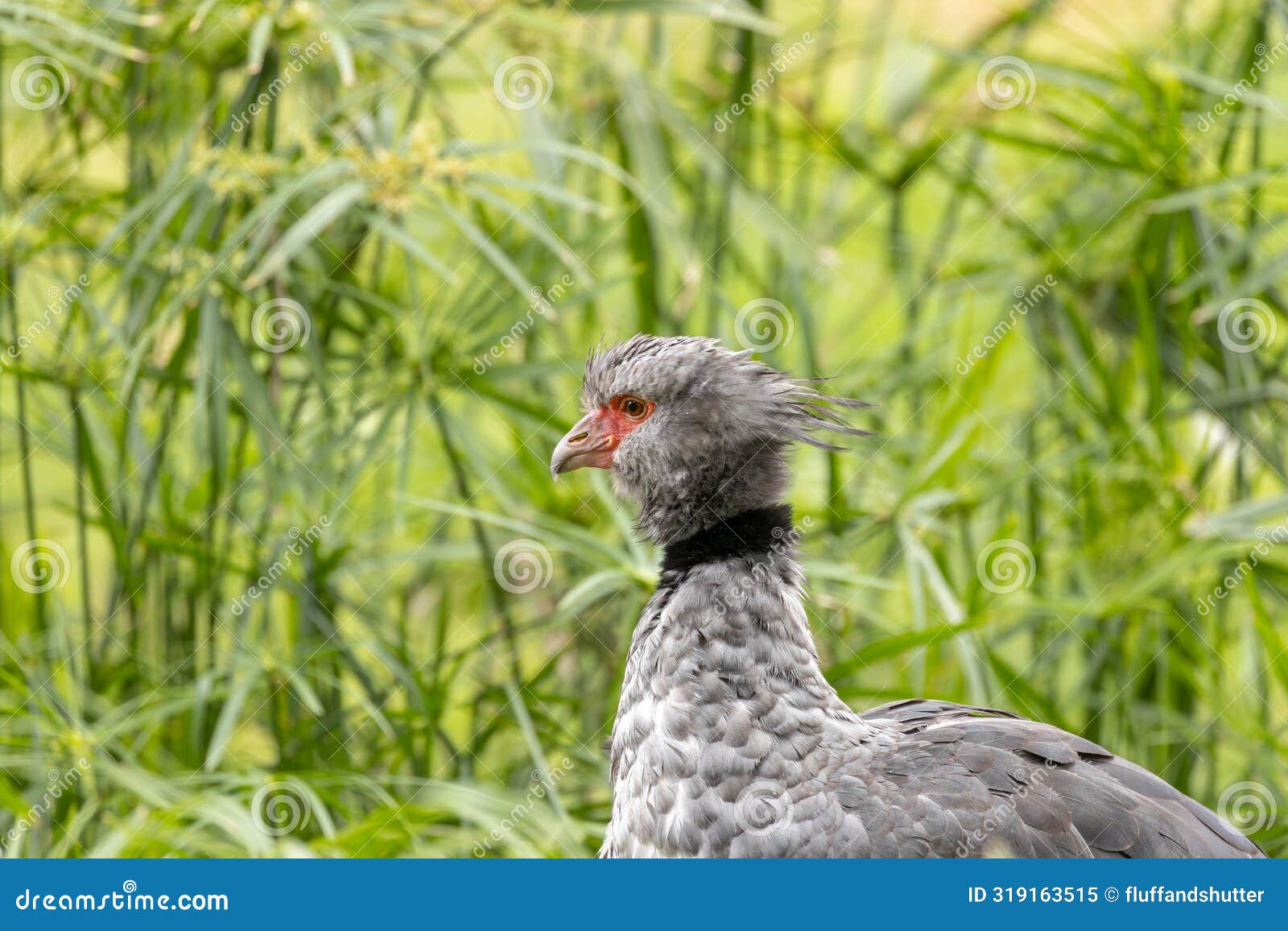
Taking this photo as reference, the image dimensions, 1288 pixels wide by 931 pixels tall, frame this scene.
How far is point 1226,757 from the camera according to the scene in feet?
9.80

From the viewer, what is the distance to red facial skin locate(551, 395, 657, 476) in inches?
71.7

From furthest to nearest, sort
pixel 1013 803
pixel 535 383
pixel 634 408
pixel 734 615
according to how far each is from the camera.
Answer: pixel 535 383
pixel 634 408
pixel 734 615
pixel 1013 803

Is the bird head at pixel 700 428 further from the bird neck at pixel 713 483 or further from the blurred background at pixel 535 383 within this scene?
the blurred background at pixel 535 383

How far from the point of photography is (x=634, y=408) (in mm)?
1820

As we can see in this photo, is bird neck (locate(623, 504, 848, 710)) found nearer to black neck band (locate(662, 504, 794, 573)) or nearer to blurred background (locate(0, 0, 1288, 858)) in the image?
black neck band (locate(662, 504, 794, 573))

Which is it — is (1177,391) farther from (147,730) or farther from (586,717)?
(147,730)

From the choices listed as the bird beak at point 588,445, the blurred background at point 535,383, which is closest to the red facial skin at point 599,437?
the bird beak at point 588,445

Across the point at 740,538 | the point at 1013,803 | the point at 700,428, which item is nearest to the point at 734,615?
the point at 740,538

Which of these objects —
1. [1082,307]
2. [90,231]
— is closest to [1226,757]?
[1082,307]

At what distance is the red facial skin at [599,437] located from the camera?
5.98 feet

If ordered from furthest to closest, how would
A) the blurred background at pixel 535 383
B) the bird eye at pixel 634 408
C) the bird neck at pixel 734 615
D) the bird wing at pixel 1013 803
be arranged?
the blurred background at pixel 535 383 → the bird eye at pixel 634 408 → the bird neck at pixel 734 615 → the bird wing at pixel 1013 803

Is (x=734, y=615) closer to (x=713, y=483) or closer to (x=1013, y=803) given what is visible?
(x=713, y=483)

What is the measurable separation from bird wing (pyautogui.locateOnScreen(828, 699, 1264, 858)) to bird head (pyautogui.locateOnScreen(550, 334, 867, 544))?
364 millimetres

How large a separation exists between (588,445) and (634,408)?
0.08 metres
